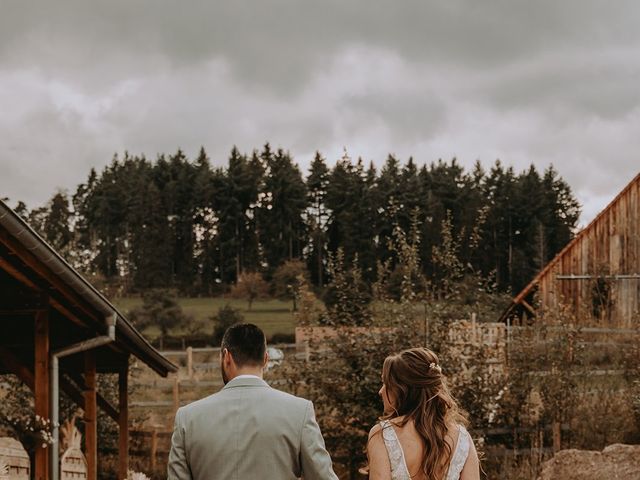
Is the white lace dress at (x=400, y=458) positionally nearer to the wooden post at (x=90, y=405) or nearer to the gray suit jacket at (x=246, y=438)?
the gray suit jacket at (x=246, y=438)

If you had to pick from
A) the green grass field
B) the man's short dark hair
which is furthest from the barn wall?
the man's short dark hair

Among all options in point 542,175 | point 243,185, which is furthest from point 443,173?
point 243,185

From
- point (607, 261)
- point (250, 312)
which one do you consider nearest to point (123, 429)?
point (607, 261)

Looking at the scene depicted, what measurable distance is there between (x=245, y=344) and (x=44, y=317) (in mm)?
5118

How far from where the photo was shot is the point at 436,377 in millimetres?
3812

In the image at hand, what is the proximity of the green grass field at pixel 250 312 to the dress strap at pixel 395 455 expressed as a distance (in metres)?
33.2

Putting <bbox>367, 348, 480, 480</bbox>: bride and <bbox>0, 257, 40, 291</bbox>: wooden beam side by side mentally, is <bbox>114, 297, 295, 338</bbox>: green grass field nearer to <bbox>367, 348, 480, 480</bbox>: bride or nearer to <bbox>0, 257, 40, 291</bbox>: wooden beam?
<bbox>0, 257, 40, 291</bbox>: wooden beam

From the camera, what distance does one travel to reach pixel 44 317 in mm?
7898

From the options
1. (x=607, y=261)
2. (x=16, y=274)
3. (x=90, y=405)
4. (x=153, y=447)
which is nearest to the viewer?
(x=16, y=274)

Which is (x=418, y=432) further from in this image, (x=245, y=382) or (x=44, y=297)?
(x=44, y=297)

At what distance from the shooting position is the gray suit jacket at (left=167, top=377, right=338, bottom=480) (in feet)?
10.8

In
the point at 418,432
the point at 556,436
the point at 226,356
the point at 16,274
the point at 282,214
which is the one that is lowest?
the point at 556,436

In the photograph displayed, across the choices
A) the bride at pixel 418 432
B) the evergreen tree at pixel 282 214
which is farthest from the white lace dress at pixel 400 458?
the evergreen tree at pixel 282 214

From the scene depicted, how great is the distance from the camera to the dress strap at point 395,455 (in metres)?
3.72
